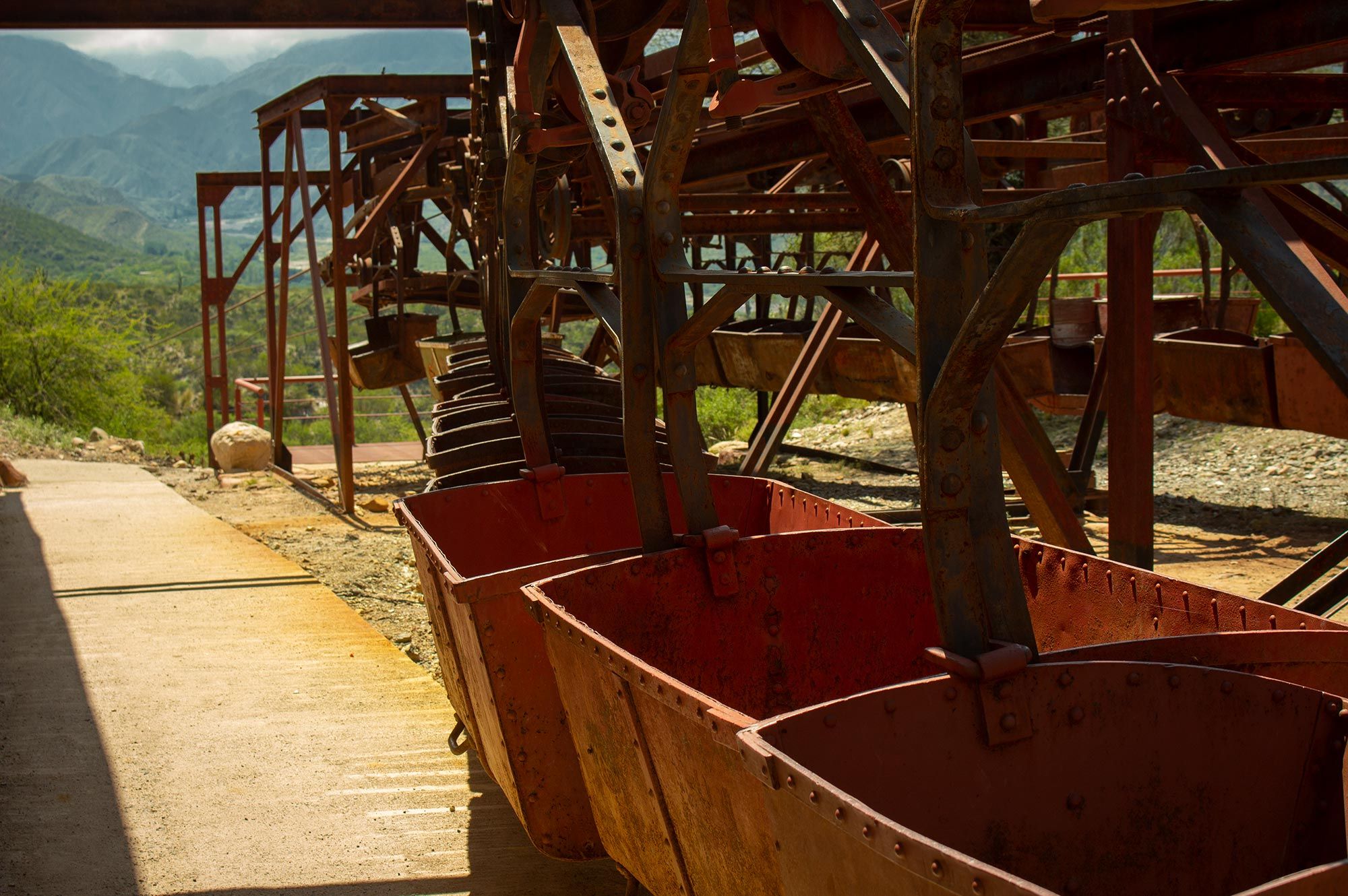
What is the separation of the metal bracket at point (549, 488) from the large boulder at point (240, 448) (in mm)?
11535

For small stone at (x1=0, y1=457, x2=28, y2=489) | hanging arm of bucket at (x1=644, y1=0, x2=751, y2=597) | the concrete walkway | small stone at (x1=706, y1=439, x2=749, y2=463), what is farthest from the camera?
small stone at (x1=706, y1=439, x2=749, y2=463)

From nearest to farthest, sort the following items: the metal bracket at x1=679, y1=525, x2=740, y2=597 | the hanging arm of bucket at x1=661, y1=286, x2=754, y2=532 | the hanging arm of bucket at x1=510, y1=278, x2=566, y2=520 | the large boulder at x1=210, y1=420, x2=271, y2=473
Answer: the hanging arm of bucket at x1=661, y1=286, x2=754, y2=532 → the metal bracket at x1=679, y1=525, x2=740, y2=597 → the hanging arm of bucket at x1=510, y1=278, x2=566, y2=520 → the large boulder at x1=210, y1=420, x2=271, y2=473

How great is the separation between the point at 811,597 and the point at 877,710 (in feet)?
4.10

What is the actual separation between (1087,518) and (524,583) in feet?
24.2

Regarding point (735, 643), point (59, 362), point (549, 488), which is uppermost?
point (59, 362)

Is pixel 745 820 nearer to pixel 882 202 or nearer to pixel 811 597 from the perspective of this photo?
pixel 811 597

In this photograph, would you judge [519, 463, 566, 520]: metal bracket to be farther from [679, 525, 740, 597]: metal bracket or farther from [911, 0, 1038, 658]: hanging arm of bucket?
[911, 0, 1038, 658]: hanging arm of bucket

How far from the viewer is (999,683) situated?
6.88 ft

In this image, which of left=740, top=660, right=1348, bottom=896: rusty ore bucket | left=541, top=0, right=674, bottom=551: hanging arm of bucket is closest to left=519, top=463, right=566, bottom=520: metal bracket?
left=541, top=0, right=674, bottom=551: hanging arm of bucket

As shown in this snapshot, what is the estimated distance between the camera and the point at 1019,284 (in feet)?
5.65

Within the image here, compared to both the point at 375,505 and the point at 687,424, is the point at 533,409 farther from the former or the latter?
the point at 375,505

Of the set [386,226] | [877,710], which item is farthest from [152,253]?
[877,710]

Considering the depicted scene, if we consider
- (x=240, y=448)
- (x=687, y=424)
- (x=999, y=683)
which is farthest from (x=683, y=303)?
(x=240, y=448)

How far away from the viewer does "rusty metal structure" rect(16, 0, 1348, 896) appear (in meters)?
1.90
